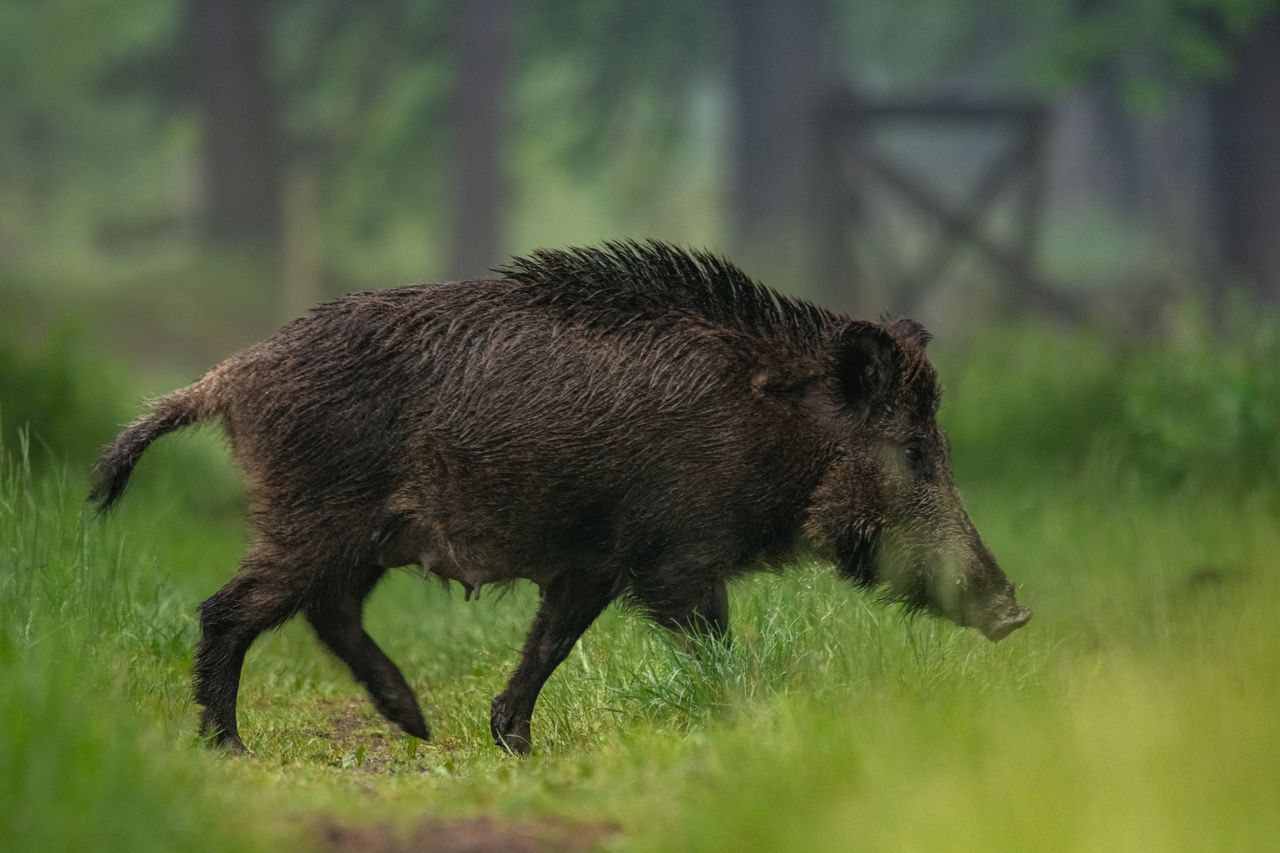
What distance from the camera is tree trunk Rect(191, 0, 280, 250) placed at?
74.8ft

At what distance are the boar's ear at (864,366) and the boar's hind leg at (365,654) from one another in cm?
163

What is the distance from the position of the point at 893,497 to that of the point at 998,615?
486 millimetres

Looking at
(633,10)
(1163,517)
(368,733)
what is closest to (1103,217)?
(633,10)

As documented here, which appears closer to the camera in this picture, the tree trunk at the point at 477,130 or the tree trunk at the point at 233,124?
the tree trunk at the point at 233,124

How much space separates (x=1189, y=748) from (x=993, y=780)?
490mm

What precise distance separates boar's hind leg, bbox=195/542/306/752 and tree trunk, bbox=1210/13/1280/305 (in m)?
15.8

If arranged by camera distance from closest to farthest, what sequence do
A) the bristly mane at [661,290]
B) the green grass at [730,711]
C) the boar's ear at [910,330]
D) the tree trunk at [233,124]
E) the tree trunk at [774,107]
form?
the green grass at [730,711]
the bristly mane at [661,290]
the boar's ear at [910,330]
the tree trunk at [233,124]
the tree trunk at [774,107]

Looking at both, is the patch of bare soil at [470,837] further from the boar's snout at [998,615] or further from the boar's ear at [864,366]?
the boar's ear at [864,366]

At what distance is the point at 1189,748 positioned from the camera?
3953 mm

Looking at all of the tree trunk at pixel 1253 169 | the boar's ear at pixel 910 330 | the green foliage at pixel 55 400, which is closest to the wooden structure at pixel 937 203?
the tree trunk at pixel 1253 169

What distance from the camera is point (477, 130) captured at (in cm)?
2348

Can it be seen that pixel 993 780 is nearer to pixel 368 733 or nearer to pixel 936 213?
pixel 368 733

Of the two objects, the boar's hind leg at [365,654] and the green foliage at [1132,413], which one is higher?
the green foliage at [1132,413]

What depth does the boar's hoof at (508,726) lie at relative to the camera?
566 cm
